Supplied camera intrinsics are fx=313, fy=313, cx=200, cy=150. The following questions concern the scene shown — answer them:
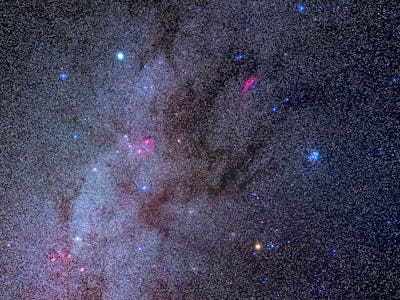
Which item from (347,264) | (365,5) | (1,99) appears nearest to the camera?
(365,5)

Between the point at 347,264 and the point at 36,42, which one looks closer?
the point at 36,42

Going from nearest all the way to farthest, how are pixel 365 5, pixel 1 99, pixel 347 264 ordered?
pixel 365 5
pixel 1 99
pixel 347 264

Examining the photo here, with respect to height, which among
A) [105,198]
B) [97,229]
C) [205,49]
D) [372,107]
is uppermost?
[205,49]

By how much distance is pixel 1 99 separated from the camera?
3.59 meters

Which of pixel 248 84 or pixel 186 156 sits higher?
pixel 248 84

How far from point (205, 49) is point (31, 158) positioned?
2386mm

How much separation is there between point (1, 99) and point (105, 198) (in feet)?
5.37

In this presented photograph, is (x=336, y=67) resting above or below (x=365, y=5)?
below

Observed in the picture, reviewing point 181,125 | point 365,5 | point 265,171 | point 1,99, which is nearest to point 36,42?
point 1,99

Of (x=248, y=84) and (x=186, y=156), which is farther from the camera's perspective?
(x=186, y=156)

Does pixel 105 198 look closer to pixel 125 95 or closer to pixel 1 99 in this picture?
pixel 125 95

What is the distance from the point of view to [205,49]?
348 centimetres

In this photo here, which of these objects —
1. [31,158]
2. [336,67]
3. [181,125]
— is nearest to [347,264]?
[336,67]

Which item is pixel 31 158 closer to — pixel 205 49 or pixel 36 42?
pixel 36 42
